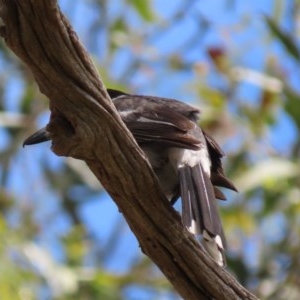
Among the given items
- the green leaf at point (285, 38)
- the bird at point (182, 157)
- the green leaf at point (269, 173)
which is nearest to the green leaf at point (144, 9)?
the green leaf at point (285, 38)

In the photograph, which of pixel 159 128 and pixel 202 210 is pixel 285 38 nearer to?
pixel 159 128

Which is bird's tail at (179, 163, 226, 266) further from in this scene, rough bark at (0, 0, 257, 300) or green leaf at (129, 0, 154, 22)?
green leaf at (129, 0, 154, 22)

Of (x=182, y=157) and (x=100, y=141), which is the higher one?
(x=100, y=141)

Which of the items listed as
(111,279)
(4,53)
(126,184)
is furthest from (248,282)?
(126,184)

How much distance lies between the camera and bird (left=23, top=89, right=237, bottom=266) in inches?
112

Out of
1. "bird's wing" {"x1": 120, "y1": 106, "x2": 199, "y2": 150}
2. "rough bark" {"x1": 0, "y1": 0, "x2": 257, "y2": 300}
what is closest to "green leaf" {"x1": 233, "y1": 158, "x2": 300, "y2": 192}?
"bird's wing" {"x1": 120, "y1": 106, "x2": 199, "y2": 150}

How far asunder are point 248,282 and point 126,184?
9.76 ft

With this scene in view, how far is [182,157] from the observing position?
3.15 metres

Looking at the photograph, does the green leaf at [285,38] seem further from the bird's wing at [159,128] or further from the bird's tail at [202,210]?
the bird's tail at [202,210]

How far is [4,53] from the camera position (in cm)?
656

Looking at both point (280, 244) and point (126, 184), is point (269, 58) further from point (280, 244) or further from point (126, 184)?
point (126, 184)

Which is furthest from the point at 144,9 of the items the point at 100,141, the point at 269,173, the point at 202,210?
the point at 100,141

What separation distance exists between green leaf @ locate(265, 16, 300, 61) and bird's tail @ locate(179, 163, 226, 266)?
211cm

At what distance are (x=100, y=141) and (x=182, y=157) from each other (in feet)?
2.52
